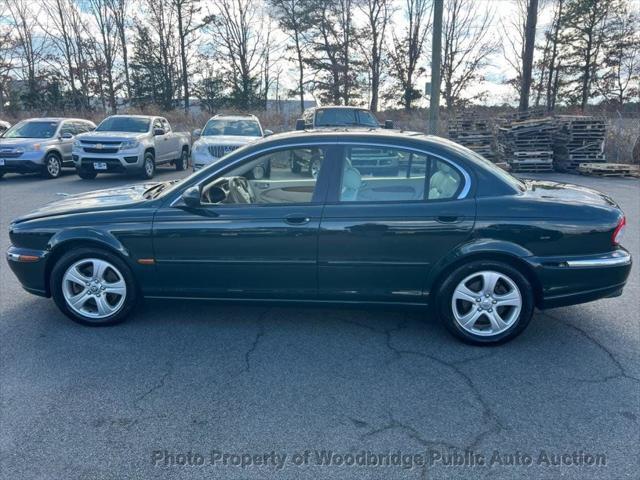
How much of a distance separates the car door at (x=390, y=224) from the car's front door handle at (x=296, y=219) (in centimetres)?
14

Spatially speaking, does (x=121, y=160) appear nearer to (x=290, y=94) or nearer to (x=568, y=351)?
(x=568, y=351)

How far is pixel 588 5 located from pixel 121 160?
32559 millimetres

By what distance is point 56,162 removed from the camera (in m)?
14.2

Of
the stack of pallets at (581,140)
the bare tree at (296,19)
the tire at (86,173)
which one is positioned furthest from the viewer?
the bare tree at (296,19)

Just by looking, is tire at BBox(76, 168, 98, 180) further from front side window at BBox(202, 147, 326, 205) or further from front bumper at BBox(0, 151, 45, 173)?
front side window at BBox(202, 147, 326, 205)

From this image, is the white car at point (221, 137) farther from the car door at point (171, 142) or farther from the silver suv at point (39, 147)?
the silver suv at point (39, 147)

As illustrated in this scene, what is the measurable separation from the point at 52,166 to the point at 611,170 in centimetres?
1640

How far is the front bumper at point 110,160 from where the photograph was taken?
1306cm

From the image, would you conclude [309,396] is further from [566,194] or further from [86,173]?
[86,173]

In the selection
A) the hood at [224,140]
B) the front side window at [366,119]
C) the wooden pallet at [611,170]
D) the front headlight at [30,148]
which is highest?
the front side window at [366,119]

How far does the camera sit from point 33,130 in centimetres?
1447

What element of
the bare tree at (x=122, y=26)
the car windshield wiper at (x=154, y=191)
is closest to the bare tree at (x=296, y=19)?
the bare tree at (x=122, y=26)

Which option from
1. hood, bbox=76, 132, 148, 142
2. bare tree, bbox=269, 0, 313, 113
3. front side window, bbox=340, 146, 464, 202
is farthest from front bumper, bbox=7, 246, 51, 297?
bare tree, bbox=269, 0, 313, 113

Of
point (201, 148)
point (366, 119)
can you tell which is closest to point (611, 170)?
point (366, 119)
